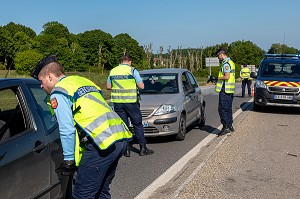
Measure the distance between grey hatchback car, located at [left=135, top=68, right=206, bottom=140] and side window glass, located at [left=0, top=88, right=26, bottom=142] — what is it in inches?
185

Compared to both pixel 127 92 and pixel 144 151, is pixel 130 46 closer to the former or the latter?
pixel 144 151

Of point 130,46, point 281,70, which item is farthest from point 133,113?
point 130,46

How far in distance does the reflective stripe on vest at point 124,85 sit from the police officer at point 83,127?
395cm

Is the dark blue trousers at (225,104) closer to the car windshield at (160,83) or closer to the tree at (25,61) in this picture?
the car windshield at (160,83)

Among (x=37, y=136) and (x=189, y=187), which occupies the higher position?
(x=37, y=136)

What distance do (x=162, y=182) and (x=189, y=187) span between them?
1.58 feet

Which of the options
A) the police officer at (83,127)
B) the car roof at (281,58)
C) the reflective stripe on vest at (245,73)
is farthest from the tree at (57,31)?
the police officer at (83,127)

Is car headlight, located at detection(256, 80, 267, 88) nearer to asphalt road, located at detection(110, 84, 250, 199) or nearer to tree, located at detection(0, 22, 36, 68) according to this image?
asphalt road, located at detection(110, 84, 250, 199)

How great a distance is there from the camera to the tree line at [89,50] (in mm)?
81500

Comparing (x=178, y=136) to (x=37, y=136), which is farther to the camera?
(x=178, y=136)

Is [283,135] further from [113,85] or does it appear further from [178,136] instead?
[113,85]

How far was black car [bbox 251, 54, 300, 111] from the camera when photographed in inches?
551

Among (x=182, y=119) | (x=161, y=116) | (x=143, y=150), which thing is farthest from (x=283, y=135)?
(x=143, y=150)

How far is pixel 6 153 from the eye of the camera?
339 centimetres
